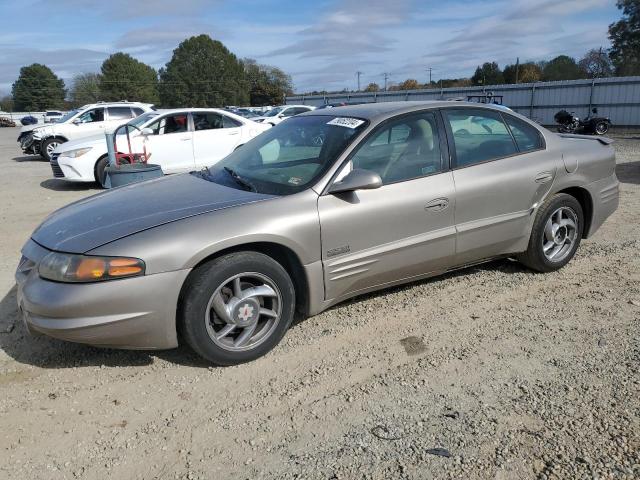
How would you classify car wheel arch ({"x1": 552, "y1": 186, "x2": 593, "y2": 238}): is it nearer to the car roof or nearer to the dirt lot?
the dirt lot

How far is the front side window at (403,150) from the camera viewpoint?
3709mm

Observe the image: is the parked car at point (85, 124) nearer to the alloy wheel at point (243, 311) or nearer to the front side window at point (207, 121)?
the front side window at point (207, 121)

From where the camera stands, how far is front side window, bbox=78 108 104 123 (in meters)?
15.6

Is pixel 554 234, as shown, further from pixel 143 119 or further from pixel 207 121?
pixel 143 119

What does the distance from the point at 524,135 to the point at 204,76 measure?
289 ft

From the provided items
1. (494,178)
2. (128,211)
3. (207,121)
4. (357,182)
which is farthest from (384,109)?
Result: (207,121)

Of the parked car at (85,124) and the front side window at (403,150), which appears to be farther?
the parked car at (85,124)

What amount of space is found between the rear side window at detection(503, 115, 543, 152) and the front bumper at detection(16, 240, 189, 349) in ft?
10.1

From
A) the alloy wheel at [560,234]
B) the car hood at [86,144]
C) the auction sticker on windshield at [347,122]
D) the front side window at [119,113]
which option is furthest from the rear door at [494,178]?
the front side window at [119,113]

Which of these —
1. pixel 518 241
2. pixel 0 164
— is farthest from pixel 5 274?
pixel 0 164

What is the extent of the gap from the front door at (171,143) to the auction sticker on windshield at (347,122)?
6.61 m

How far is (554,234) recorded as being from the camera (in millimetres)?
4594

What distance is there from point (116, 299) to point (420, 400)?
1.80 m

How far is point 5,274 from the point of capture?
5.08 m
